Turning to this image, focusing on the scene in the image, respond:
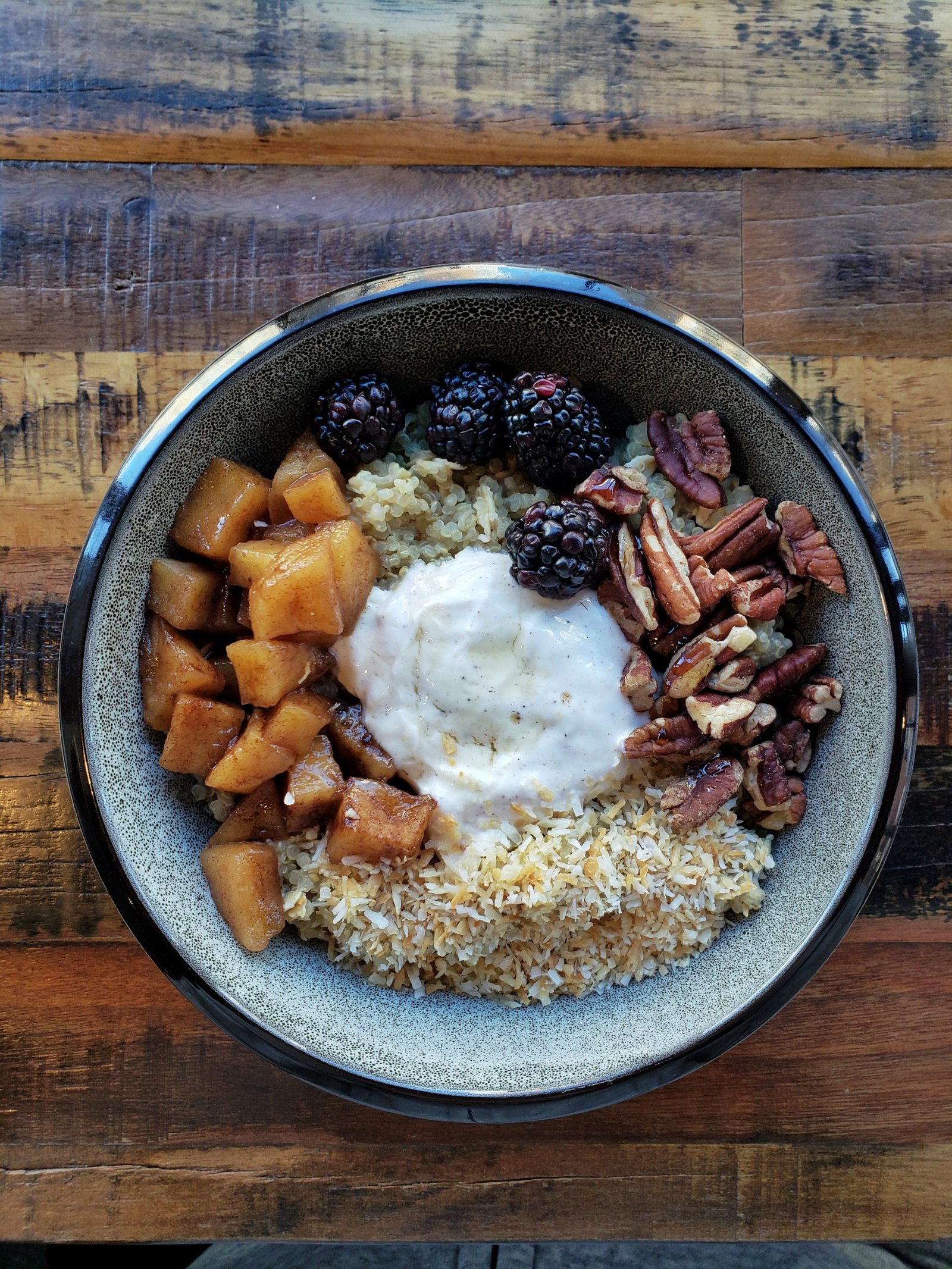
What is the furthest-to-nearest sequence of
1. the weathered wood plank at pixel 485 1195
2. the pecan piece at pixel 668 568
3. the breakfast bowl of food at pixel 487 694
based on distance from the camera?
the weathered wood plank at pixel 485 1195, the pecan piece at pixel 668 568, the breakfast bowl of food at pixel 487 694

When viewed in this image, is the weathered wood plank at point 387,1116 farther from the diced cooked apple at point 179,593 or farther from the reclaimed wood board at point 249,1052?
the diced cooked apple at point 179,593

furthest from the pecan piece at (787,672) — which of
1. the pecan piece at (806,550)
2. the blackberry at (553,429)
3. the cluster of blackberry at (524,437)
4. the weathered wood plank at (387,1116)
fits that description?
the weathered wood plank at (387,1116)

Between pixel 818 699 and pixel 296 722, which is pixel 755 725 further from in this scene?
pixel 296 722

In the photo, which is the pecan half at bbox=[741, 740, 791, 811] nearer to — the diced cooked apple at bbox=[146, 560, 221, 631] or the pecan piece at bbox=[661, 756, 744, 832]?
the pecan piece at bbox=[661, 756, 744, 832]

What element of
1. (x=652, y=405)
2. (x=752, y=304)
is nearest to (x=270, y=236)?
(x=652, y=405)

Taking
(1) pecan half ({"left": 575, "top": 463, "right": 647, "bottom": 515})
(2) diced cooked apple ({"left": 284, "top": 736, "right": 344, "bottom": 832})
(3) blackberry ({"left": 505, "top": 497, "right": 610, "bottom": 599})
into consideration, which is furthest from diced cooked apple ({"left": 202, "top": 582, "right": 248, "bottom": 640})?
(1) pecan half ({"left": 575, "top": 463, "right": 647, "bottom": 515})

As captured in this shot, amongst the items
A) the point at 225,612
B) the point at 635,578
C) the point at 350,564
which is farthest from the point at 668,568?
the point at 225,612
